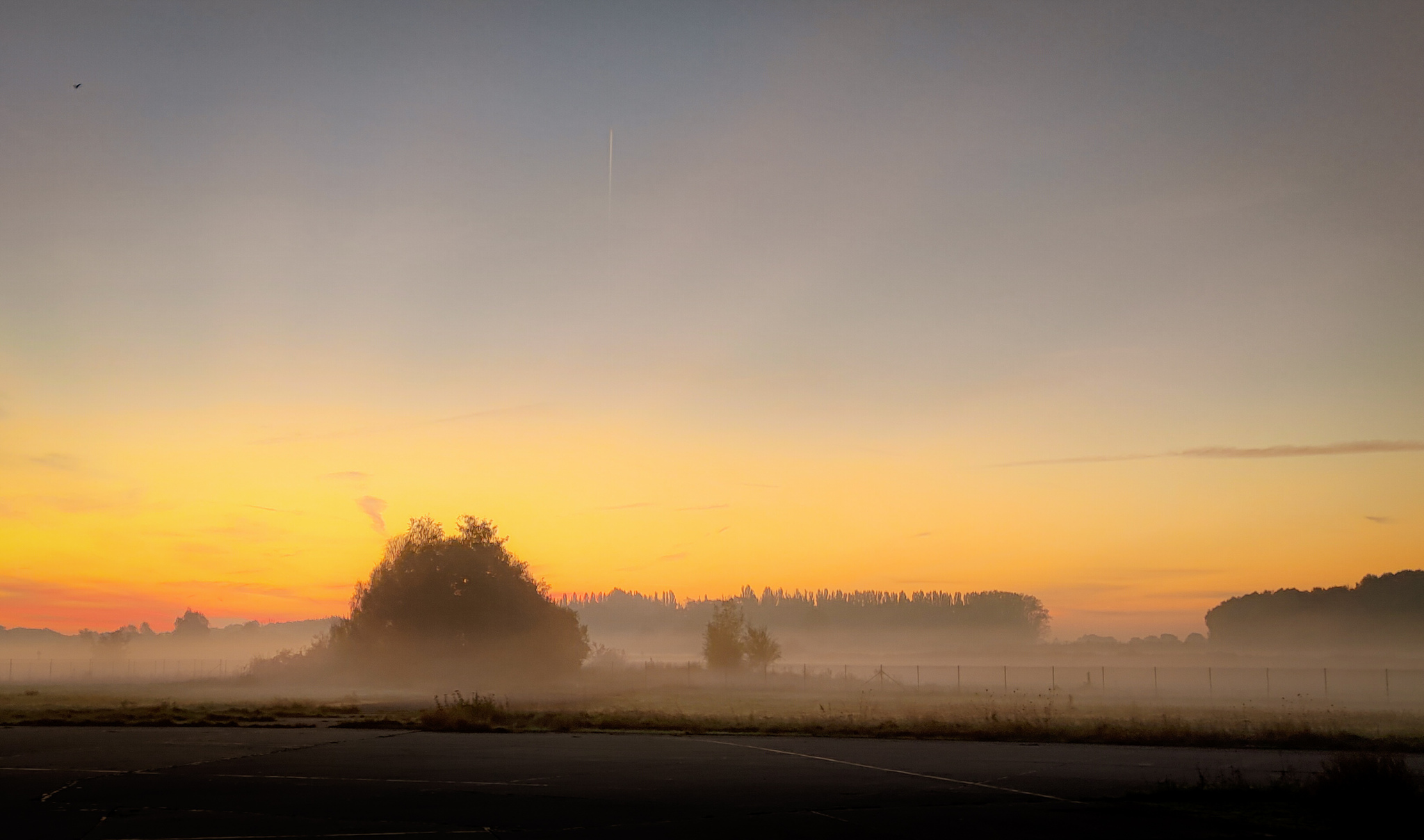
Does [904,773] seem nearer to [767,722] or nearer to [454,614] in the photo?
[767,722]

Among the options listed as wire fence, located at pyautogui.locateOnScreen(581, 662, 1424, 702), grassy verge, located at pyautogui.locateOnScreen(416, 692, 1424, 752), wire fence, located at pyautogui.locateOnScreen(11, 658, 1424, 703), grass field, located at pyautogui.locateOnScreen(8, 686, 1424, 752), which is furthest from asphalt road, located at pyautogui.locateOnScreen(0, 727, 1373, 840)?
wire fence, located at pyautogui.locateOnScreen(581, 662, 1424, 702)

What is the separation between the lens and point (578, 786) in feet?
56.7

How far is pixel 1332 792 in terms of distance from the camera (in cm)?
1596

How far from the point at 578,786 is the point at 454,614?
60280 millimetres

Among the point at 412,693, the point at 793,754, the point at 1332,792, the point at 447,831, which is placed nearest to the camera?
the point at 447,831

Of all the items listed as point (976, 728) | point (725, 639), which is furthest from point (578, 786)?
point (725, 639)

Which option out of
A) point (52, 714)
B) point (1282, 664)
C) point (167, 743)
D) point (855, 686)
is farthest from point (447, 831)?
point (1282, 664)

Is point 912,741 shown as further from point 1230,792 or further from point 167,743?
point 167,743

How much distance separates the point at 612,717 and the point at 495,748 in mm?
9818

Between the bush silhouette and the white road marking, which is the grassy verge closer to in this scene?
the white road marking

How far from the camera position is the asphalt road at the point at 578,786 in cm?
1332

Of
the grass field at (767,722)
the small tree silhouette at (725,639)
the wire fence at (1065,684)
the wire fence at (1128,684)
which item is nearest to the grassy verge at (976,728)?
the grass field at (767,722)

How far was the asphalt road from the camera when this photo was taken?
13.3 m

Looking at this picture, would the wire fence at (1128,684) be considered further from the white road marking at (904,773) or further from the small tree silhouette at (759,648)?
the white road marking at (904,773)
